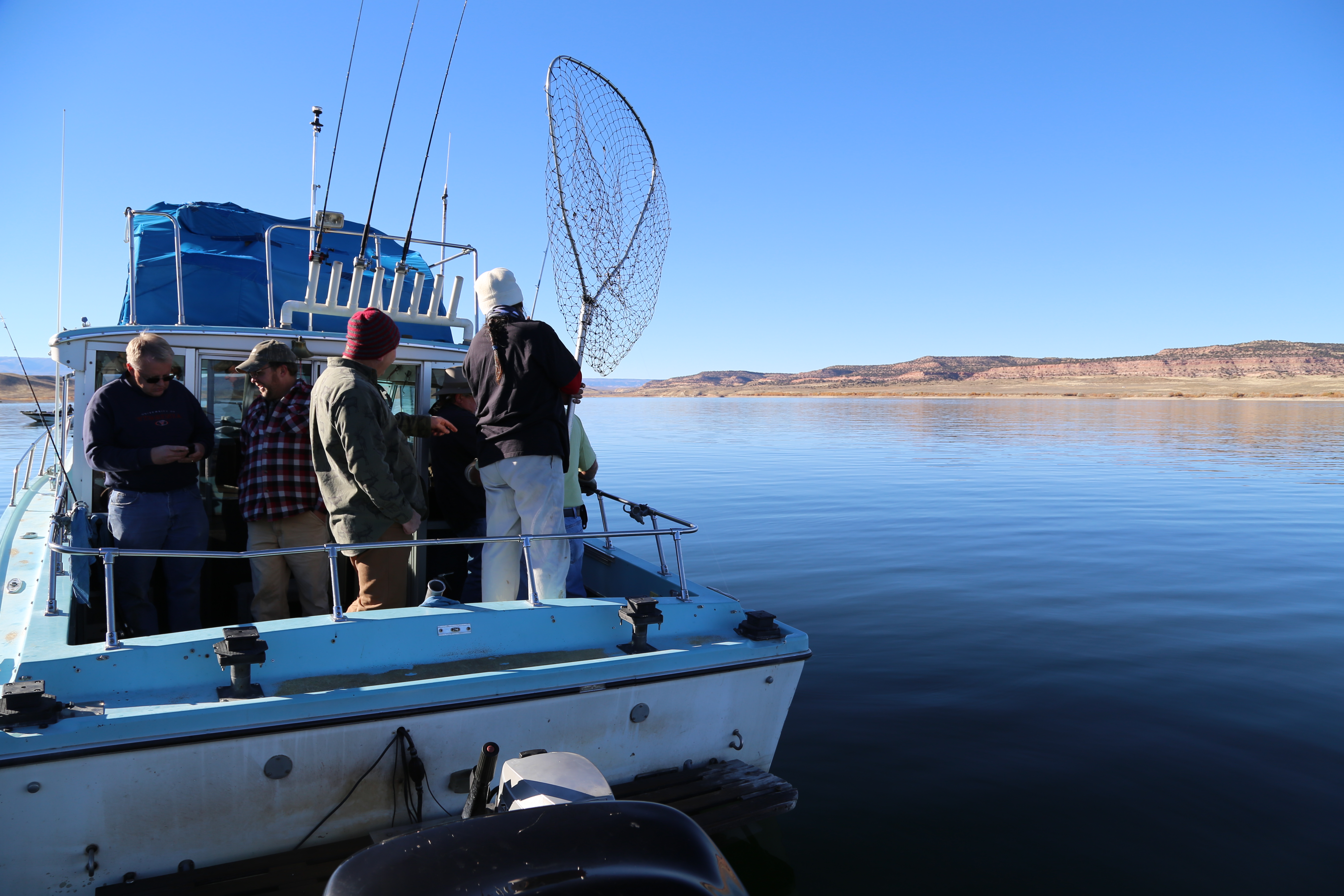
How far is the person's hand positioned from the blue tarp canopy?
4.14ft

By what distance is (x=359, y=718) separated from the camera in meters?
3.10

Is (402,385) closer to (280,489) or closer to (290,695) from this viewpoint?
(280,489)

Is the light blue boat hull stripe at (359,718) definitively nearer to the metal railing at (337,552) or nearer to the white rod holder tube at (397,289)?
the metal railing at (337,552)

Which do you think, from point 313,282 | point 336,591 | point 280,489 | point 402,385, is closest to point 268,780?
point 336,591

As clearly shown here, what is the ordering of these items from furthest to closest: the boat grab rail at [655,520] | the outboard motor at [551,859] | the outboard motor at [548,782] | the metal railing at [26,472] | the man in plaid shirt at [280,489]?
the metal railing at [26,472] < the man in plaid shirt at [280,489] < the boat grab rail at [655,520] < the outboard motor at [548,782] < the outboard motor at [551,859]

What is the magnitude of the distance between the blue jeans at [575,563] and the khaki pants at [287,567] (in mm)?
1418

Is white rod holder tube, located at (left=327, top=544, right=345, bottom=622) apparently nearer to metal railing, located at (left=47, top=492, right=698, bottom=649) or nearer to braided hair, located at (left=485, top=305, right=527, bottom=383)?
metal railing, located at (left=47, top=492, right=698, bottom=649)

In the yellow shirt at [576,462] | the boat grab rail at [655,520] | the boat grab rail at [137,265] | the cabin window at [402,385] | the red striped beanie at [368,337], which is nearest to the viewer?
the red striped beanie at [368,337]

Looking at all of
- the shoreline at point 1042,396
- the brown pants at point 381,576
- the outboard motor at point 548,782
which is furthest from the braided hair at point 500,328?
the shoreline at point 1042,396

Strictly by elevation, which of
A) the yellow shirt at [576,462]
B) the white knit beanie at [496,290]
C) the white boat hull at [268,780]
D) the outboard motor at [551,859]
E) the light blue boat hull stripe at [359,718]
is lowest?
the white boat hull at [268,780]

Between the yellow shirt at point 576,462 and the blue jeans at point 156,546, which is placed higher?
the yellow shirt at point 576,462

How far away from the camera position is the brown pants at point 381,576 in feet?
13.3

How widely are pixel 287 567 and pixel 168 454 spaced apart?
0.84 metres

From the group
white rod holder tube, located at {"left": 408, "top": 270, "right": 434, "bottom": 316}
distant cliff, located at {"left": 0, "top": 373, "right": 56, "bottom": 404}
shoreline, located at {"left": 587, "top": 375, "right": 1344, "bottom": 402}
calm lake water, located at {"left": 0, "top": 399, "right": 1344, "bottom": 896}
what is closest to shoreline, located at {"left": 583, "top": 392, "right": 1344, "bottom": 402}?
shoreline, located at {"left": 587, "top": 375, "right": 1344, "bottom": 402}
